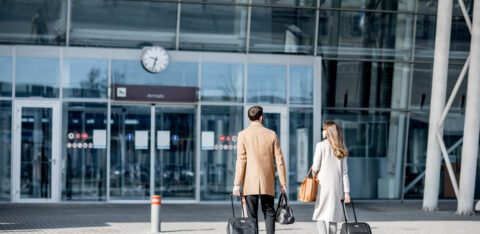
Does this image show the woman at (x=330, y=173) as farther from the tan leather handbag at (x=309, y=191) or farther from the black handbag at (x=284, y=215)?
the black handbag at (x=284, y=215)

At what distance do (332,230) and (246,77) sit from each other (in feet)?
32.1

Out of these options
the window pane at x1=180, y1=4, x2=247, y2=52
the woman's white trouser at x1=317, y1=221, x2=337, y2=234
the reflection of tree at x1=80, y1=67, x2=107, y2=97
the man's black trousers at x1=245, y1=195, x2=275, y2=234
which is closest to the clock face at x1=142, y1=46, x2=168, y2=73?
the window pane at x1=180, y1=4, x2=247, y2=52

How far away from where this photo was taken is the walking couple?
7.88 m

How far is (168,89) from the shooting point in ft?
56.0

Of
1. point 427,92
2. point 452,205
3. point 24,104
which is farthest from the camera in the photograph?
point 427,92

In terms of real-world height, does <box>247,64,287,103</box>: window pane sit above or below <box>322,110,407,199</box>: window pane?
above

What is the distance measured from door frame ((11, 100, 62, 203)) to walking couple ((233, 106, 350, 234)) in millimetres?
9661

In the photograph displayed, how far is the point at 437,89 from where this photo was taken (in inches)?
621

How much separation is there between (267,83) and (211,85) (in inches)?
55.5

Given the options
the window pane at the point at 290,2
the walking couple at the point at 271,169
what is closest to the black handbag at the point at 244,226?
the walking couple at the point at 271,169

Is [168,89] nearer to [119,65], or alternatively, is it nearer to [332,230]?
[119,65]

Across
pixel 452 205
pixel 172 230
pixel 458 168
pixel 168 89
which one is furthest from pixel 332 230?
pixel 458 168

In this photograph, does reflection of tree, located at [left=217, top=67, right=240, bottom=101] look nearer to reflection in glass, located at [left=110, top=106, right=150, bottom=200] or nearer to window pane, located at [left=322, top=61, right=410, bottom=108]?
reflection in glass, located at [left=110, top=106, right=150, bottom=200]

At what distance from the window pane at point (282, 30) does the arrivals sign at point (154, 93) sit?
81.8 inches
